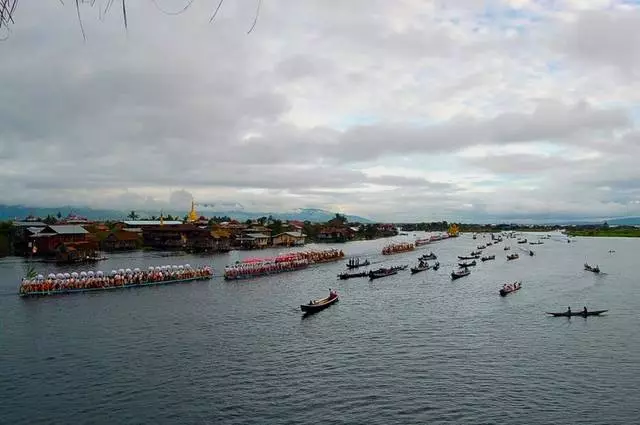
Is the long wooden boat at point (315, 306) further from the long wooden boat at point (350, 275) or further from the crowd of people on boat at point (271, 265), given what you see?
the crowd of people on boat at point (271, 265)

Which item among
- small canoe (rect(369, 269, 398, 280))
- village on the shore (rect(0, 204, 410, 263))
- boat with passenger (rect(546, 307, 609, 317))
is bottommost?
boat with passenger (rect(546, 307, 609, 317))

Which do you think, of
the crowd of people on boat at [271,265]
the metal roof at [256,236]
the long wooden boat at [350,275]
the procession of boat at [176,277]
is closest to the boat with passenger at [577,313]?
the procession of boat at [176,277]

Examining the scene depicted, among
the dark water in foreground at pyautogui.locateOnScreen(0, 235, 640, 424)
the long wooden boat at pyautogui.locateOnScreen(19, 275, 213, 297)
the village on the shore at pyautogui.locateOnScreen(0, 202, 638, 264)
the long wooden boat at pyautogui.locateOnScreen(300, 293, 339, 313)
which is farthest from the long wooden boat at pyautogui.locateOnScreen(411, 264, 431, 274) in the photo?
the village on the shore at pyautogui.locateOnScreen(0, 202, 638, 264)

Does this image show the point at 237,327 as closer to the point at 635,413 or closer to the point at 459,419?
the point at 459,419

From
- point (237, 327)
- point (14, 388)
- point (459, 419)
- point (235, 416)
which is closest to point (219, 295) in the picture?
point (237, 327)

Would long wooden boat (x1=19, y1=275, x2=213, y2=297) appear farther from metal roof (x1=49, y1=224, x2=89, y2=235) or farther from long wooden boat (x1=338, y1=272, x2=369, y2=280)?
metal roof (x1=49, y1=224, x2=89, y2=235)

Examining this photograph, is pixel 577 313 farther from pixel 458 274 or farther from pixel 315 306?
pixel 458 274
